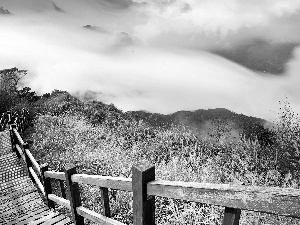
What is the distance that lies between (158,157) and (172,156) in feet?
4.76

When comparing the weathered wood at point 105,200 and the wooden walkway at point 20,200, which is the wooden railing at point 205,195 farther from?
the wooden walkway at point 20,200

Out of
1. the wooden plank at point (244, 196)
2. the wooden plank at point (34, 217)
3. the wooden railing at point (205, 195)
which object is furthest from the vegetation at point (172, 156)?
the wooden plank at point (244, 196)

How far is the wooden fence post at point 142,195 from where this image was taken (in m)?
2.01

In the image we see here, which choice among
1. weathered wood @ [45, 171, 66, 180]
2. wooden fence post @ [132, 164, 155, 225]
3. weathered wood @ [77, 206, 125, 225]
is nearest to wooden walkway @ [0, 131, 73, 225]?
weathered wood @ [45, 171, 66, 180]

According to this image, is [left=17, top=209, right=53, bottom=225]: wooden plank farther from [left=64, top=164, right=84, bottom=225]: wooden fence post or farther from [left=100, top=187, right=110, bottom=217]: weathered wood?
[left=100, top=187, right=110, bottom=217]: weathered wood

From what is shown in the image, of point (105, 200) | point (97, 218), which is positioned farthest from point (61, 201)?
point (105, 200)

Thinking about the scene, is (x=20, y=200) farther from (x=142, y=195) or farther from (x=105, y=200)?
→ (x=142, y=195)

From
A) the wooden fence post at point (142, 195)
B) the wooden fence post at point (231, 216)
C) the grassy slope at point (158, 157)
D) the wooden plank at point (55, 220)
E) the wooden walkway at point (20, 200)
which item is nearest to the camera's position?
the wooden fence post at point (231, 216)

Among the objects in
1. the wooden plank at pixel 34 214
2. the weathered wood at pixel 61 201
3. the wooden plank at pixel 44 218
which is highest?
the weathered wood at pixel 61 201

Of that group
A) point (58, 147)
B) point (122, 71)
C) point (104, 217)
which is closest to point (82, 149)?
point (58, 147)

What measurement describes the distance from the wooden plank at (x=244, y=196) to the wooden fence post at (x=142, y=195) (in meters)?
0.24

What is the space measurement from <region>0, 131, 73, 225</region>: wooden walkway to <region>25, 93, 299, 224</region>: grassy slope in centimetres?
123

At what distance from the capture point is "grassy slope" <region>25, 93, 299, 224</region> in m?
5.68

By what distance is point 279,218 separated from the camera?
512 cm
